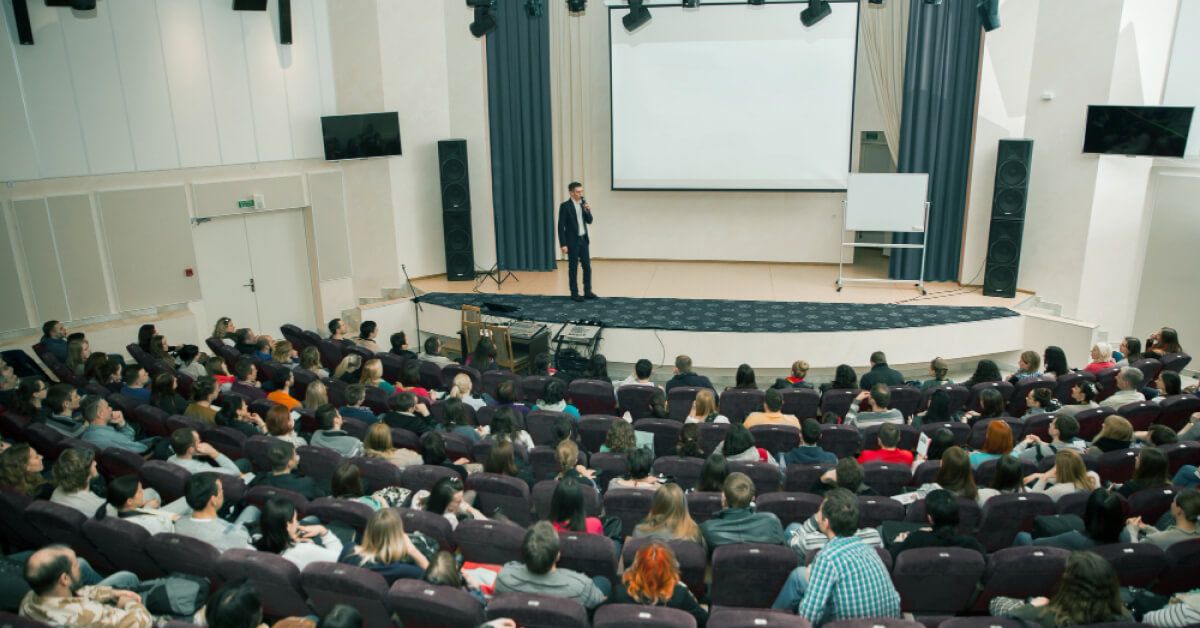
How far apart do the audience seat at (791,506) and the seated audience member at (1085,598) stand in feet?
4.43

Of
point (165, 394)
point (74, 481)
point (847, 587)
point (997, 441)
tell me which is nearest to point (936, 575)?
point (847, 587)

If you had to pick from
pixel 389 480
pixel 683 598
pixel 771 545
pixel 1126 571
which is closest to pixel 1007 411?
pixel 1126 571

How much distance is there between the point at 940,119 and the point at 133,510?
409 inches

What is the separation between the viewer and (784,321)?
32.3 ft

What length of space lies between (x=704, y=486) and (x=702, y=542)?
2.33 ft

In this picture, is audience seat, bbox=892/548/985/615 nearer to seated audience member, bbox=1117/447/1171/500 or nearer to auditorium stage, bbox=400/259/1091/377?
seated audience member, bbox=1117/447/1171/500

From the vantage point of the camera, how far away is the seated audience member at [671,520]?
4277mm

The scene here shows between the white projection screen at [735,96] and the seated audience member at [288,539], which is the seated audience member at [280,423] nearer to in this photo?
the seated audience member at [288,539]

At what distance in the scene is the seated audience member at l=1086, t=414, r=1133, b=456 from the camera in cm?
554

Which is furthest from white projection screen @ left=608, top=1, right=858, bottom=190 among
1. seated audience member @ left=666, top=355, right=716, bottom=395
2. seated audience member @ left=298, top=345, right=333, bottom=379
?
seated audience member @ left=298, top=345, right=333, bottom=379

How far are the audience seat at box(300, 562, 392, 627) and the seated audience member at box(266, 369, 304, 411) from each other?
10.8 feet

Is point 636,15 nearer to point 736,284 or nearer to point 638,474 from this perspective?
point 736,284

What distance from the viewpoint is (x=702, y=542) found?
4.29 meters

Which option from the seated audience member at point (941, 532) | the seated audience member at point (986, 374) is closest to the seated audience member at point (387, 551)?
the seated audience member at point (941, 532)
